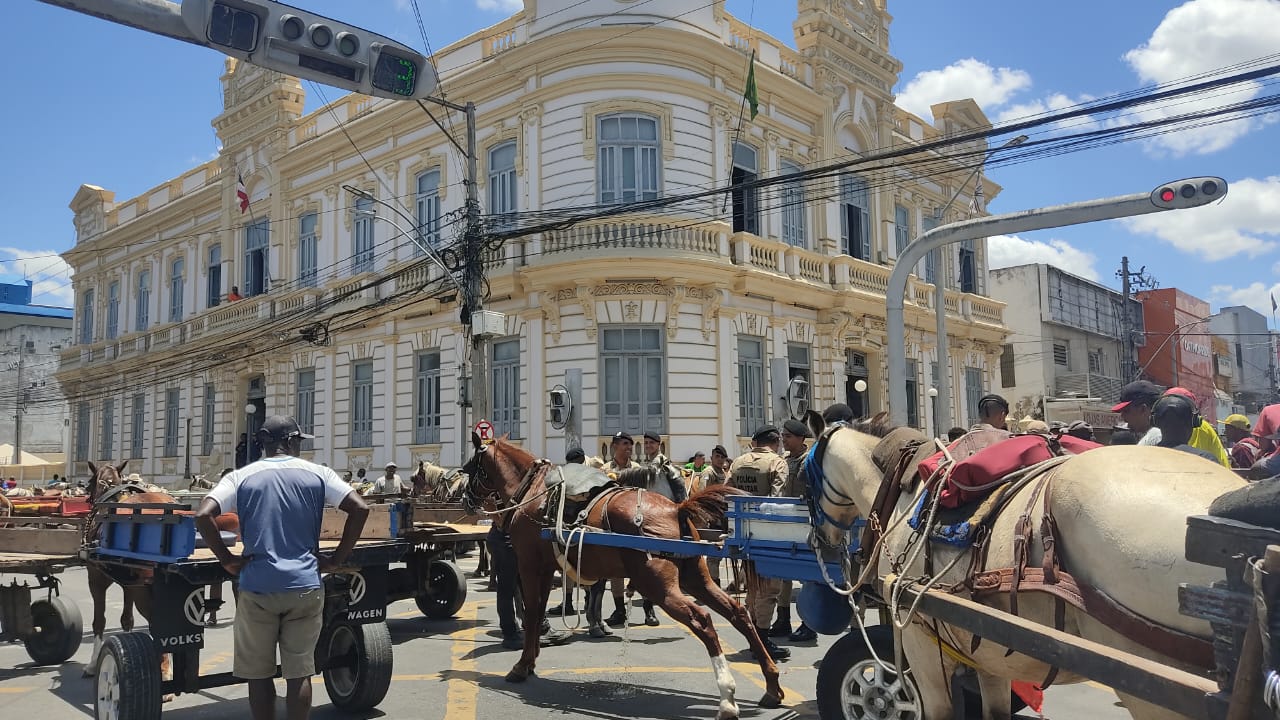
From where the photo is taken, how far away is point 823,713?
5.29m

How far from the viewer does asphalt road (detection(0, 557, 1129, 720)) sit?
6652mm

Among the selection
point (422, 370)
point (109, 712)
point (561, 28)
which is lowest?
point (109, 712)

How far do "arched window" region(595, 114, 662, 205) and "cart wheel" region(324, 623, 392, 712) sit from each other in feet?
45.5

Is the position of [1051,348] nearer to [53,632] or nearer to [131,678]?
[53,632]

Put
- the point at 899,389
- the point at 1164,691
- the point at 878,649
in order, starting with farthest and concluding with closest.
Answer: the point at 899,389
the point at 878,649
the point at 1164,691

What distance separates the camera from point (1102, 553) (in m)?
2.93

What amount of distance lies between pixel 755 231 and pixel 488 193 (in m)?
6.30

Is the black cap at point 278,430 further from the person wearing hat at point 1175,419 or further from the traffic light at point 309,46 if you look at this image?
the person wearing hat at point 1175,419

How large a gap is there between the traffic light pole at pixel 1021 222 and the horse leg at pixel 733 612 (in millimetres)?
2768

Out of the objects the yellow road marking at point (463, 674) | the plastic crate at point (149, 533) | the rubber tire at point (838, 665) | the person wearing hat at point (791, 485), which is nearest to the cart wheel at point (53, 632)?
the plastic crate at point (149, 533)

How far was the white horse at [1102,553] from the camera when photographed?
273 cm

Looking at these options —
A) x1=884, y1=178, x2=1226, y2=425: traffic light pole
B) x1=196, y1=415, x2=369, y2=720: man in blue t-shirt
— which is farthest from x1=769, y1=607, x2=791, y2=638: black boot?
x1=196, y1=415, x2=369, y2=720: man in blue t-shirt

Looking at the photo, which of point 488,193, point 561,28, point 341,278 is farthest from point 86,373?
point 561,28

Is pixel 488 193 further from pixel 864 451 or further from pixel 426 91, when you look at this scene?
pixel 864 451
